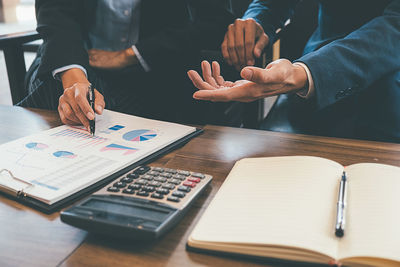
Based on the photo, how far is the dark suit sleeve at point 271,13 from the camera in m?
1.15

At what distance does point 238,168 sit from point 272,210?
146mm

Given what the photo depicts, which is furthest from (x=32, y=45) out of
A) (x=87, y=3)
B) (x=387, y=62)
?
(x=387, y=62)

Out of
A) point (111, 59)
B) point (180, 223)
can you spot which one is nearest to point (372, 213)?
point (180, 223)

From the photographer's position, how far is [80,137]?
0.73 meters

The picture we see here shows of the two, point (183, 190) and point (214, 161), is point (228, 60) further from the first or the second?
point (183, 190)

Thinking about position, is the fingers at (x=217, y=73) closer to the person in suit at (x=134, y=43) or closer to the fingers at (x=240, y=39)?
the fingers at (x=240, y=39)

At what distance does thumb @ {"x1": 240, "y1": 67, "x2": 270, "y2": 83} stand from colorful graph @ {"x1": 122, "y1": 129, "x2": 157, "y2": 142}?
22 cm

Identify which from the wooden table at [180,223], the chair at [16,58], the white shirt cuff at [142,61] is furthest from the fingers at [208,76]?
the chair at [16,58]

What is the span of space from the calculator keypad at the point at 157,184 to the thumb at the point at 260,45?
2.00 ft

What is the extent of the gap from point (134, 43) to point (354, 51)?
0.79 m

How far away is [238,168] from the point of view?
1.87 feet

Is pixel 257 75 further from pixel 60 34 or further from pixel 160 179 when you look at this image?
pixel 60 34

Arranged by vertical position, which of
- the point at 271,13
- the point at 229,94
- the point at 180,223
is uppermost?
the point at 271,13

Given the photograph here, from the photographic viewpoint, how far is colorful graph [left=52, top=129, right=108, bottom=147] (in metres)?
0.69
